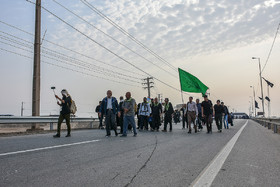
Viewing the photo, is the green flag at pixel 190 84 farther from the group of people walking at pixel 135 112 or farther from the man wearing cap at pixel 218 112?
the man wearing cap at pixel 218 112

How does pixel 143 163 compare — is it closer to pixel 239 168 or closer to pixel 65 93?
pixel 239 168

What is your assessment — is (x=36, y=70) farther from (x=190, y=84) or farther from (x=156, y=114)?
(x=190, y=84)

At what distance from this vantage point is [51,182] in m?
3.27

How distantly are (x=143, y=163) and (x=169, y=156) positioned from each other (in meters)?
0.96

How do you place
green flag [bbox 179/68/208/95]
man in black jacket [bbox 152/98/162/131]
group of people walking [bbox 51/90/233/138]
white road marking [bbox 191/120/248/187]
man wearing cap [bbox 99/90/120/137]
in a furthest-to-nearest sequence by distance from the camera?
green flag [bbox 179/68/208/95] < man in black jacket [bbox 152/98/162/131] < man wearing cap [bbox 99/90/120/137] < group of people walking [bbox 51/90/233/138] < white road marking [bbox 191/120/248/187]

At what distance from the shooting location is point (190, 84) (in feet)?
64.5

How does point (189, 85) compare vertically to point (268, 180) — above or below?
above

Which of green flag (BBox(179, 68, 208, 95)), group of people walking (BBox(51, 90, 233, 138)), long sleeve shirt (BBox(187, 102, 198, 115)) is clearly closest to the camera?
group of people walking (BBox(51, 90, 233, 138))

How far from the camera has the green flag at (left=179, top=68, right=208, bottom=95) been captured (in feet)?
63.7

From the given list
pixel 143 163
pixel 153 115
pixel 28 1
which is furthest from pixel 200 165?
pixel 28 1

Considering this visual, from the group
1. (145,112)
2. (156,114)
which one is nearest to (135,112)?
(145,112)

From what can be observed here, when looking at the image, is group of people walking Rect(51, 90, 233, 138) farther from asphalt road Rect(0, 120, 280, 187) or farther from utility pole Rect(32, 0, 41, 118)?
asphalt road Rect(0, 120, 280, 187)

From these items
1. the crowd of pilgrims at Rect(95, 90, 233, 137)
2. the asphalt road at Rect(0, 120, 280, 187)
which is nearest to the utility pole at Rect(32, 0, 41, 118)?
the crowd of pilgrims at Rect(95, 90, 233, 137)

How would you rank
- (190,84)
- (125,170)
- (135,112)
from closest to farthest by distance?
(125,170)
(135,112)
(190,84)
